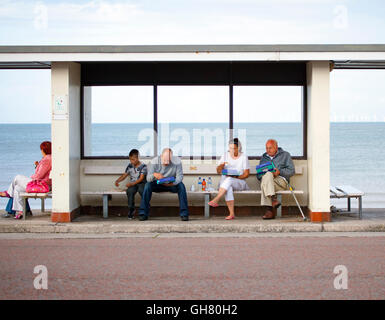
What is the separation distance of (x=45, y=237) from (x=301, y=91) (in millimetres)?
5575

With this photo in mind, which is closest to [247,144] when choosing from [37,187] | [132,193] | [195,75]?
[195,75]

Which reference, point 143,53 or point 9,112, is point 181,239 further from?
point 9,112

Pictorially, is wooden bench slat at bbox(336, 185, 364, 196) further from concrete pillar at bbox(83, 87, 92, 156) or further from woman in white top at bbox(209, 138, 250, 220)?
concrete pillar at bbox(83, 87, 92, 156)

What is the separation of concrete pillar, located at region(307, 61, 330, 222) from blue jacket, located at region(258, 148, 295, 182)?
0.62 m

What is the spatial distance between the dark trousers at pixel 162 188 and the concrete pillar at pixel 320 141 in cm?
228

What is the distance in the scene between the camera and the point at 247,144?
47.6ft

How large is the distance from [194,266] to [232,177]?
183 inches

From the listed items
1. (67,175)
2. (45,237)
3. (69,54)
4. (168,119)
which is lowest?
(45,237)

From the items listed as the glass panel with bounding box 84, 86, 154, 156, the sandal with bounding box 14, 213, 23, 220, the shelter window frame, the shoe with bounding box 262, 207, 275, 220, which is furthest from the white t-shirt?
the sandal with bounding box 14, 213, 23, 220

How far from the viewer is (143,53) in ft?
37.7

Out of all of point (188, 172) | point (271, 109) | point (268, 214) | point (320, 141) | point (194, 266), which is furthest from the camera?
point (271, 109)

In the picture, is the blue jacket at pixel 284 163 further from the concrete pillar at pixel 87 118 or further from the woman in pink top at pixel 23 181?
the woman in pink top at pixel 23 181

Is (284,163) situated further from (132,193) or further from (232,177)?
(132,193)

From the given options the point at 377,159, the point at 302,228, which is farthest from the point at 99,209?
the point at 377,159
